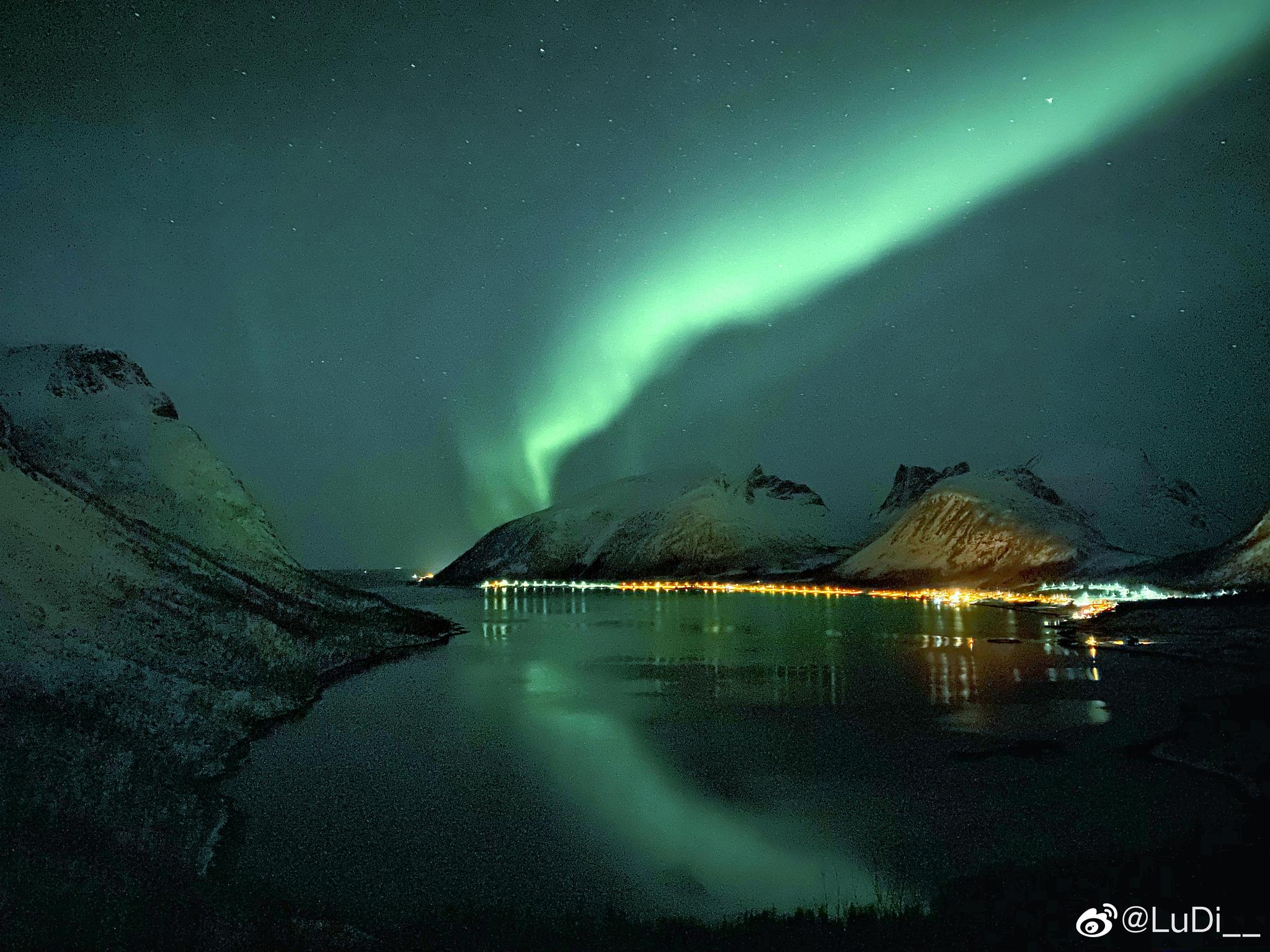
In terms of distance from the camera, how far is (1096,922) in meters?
11.7

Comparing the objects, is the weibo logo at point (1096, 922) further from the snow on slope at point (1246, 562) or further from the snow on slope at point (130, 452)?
the snow on slope at point (1246, 562)

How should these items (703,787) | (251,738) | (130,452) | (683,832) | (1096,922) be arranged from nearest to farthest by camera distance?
(1096,922), (683,832), (703,787), (251,738), (130,452)

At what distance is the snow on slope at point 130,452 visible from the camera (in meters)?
54.1

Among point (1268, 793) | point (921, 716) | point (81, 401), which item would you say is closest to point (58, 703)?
point (921, 716)

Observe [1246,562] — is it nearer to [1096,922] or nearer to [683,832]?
[683,832]

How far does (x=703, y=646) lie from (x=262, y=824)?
1894 inches

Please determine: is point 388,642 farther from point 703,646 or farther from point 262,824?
point 262,824

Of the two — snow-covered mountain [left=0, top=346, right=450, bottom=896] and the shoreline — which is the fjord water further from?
snow-covered mountain [left=0, top=346, right=450, bottom=896]

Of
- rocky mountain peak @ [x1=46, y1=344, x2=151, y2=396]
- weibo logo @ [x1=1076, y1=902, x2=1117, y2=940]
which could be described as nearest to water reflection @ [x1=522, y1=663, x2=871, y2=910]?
weibo logo @ [x1=1076, y1=902, x2=1117, y2=940]

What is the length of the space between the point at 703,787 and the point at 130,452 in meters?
57.2

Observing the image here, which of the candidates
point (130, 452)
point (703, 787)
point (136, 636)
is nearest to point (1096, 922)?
point (703, 787)

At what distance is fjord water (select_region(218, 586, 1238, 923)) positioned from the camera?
564 inches

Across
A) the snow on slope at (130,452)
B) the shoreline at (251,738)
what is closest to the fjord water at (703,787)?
the shoreline at (251,738)

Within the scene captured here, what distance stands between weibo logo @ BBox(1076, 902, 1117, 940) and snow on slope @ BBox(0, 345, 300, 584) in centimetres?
5025
